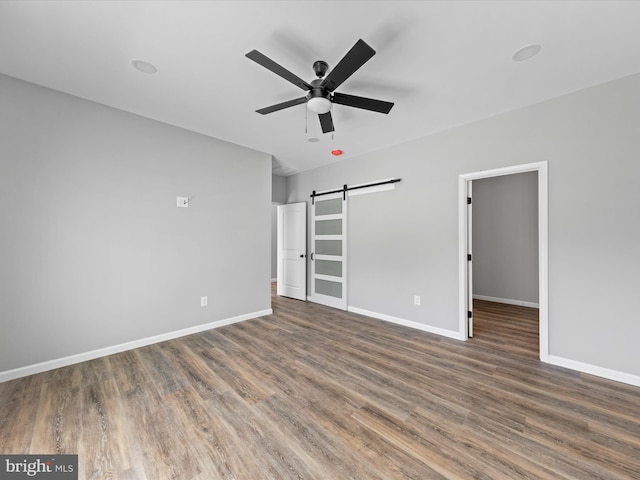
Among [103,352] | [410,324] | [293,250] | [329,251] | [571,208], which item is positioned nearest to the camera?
[571,208]

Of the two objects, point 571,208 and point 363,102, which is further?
point 571,208

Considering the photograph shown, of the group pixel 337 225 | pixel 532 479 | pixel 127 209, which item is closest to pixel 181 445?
pixel 532 479

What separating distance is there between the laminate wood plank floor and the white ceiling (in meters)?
2.83

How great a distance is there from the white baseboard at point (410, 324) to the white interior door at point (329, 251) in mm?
368

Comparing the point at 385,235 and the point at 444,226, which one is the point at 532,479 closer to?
the point at 444,226

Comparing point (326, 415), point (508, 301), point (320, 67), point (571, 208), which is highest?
point (320, 67)

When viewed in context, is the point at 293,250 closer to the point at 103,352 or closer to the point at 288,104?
the point at 103,352

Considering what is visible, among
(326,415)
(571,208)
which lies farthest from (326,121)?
(571,208)

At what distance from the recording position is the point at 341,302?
16.0 ft

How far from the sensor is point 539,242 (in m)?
2.78

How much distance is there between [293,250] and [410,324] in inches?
115

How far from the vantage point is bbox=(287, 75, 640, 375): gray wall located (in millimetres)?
2424

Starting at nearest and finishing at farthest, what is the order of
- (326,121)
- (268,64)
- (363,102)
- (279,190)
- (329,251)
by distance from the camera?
(268,64)
(363,102)
(326,121)
(329,251)
(279,190)

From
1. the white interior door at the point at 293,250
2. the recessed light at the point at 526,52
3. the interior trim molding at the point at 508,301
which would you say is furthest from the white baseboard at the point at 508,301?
the recessed light at the point at 526,52
